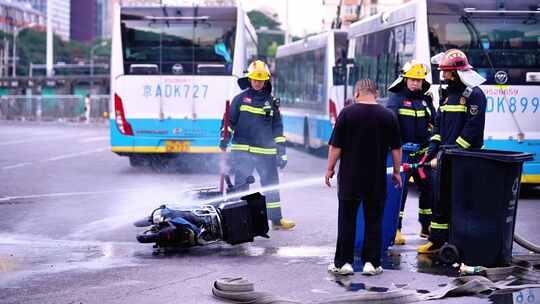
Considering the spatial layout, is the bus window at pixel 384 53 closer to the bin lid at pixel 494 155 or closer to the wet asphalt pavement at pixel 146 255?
the wet asphalt pavement at pixel 146 255

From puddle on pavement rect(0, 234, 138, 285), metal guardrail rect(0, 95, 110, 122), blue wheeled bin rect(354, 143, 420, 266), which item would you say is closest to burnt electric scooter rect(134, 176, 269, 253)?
puddle on pavement rect(0, 234, 138, 285)

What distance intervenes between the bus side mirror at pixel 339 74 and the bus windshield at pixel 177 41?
160 inches

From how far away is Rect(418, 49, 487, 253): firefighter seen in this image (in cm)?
934

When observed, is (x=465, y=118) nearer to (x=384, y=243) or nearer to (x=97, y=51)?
(x=384, y=243)

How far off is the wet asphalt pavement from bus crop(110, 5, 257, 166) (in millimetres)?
2331

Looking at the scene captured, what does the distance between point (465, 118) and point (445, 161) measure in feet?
2.94

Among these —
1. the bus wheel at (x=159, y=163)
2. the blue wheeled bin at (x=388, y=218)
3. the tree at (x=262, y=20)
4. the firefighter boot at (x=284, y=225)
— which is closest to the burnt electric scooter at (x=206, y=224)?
the blue wheeled bin at (x=388, y=218)

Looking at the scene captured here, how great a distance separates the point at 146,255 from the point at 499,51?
328 inches

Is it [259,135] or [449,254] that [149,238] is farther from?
[449,254]

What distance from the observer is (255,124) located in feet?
37.2

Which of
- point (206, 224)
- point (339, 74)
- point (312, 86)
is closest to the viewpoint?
point (206, 224)

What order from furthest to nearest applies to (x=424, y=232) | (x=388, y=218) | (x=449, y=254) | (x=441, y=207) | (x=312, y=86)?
(x=312, y=86), (x=424, y=232), (x=388, y=218), (x=441, y=207), (x=449, y=254)

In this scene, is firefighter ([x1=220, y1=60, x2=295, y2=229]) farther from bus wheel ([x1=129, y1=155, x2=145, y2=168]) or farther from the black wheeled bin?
bus wheel ([x1=129, y1=155, x2=145, y2=168])

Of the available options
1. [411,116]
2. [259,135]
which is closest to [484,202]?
[411,116]
